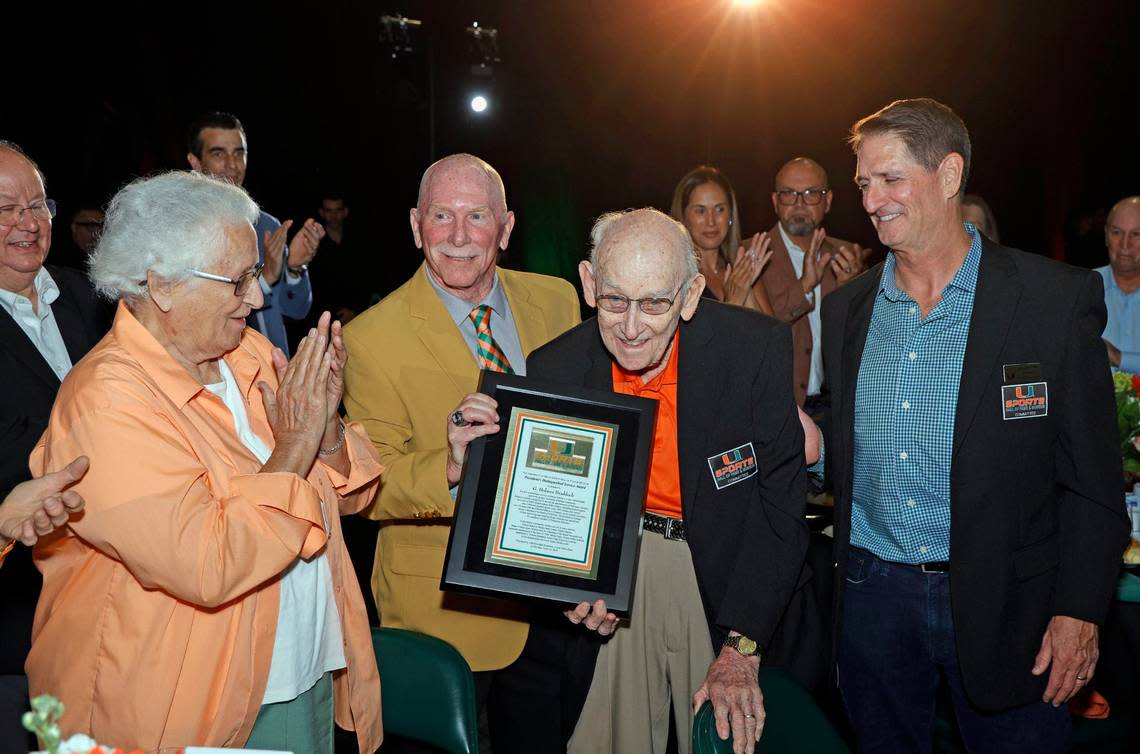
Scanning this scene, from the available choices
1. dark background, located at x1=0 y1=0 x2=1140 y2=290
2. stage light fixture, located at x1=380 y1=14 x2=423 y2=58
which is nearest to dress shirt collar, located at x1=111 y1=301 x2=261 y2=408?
dark background, located at x1=0 y1=0 x2=1140 y2=290

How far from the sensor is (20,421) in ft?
10.1

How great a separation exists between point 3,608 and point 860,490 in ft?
9.23

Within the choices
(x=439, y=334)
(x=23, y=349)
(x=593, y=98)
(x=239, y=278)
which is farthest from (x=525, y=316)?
(x=593, y=98)

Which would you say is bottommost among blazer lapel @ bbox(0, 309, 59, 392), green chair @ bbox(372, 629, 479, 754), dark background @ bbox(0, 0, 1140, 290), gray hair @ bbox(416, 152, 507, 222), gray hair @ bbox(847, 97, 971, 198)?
green chair @ bbox(372, 629, 479, 754)

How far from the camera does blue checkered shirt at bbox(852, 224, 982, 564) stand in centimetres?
246

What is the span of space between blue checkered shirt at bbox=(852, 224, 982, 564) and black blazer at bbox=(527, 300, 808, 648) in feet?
0.99

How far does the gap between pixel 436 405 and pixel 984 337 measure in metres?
1.46

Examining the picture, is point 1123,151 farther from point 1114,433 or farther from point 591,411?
point 591,411

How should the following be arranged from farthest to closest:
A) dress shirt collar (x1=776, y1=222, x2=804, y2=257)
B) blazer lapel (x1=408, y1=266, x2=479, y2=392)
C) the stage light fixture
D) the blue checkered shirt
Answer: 1. the stage light fixture
2. dress shirt collar (x1=776, y1=222, x2=804, y2=257)
3. blazer lapel (x1=408, y1=266, x2=479, y2=392)
4. the blue checkered shirt

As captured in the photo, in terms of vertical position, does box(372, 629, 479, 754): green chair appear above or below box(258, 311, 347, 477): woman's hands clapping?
below

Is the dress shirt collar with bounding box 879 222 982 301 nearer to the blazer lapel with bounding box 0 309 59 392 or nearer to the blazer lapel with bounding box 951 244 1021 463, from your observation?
the blazer lapel with bounding box 951 244 1021 463

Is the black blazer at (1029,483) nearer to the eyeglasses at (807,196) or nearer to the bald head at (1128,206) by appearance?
the eyeglasses at (807,196)

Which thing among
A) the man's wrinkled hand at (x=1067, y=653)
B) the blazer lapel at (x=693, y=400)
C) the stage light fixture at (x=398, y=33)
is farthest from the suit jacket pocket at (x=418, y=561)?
the stage light fixture at (x=398, y=33)

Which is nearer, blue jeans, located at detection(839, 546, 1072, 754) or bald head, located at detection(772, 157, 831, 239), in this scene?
blue jeans, located at detection(839, 546, 1072, 754)
